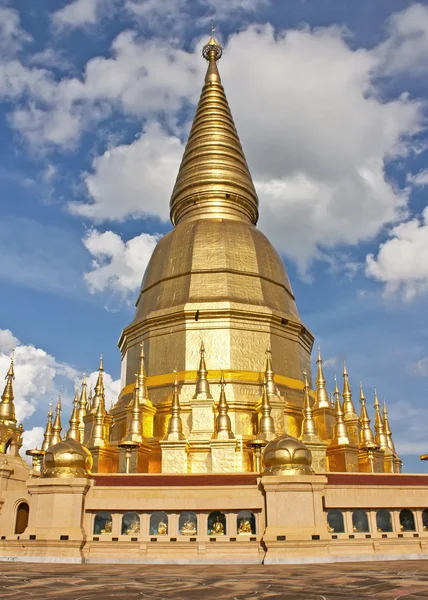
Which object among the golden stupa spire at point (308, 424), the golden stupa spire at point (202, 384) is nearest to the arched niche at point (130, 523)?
the golden stupa spire at point (202, 384)

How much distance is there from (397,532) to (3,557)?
11.9m

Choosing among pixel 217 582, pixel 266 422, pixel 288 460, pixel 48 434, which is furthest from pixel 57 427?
pixel 217 582

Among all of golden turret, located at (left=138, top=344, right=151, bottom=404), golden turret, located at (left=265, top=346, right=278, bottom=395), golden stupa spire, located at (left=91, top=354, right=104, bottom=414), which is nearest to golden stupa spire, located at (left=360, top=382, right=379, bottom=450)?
golden turret, located at (left=265, top=346, right=278, bottom=395)

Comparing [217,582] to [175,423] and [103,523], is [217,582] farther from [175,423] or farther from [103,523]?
[175,423]

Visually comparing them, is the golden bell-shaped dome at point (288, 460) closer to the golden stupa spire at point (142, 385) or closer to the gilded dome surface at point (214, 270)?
the golden stupa spire at point (142, 385)

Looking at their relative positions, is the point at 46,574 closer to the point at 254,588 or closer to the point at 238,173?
the point at 254,588

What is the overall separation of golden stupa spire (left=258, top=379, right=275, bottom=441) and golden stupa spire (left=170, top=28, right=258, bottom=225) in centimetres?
1434

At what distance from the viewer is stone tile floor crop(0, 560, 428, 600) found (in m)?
9.08

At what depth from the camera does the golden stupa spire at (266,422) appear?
81.9 ft

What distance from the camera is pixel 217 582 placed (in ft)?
35.8

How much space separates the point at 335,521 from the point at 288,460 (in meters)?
2.40

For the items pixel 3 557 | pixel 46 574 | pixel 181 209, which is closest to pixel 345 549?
pixel 46 574

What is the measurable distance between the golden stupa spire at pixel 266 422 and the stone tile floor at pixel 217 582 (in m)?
10.1

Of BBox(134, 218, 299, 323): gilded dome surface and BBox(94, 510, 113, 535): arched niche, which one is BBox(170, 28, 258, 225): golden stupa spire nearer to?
BBox(134, 218, 299, 323): gilded dome surface
